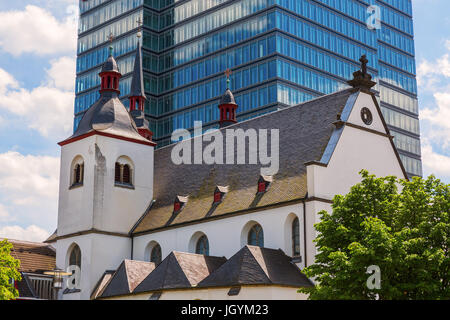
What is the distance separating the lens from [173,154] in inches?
2114

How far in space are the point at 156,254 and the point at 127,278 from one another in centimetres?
610

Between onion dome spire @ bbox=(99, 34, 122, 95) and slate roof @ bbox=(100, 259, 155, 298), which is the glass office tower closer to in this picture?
onion dome spire @ bbox=(99, 34, 122, 95)

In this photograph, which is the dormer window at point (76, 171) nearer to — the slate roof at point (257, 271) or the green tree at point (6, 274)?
the green tree at point (6, 274)

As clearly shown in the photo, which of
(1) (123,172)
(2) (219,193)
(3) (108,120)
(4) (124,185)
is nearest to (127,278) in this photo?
(2) (219,193)

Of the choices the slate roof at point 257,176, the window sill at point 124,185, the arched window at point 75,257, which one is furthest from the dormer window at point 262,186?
the arched window at point 75,257

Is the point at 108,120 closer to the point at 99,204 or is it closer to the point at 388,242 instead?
the point at 99,204

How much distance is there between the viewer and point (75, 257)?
4844 centimetres

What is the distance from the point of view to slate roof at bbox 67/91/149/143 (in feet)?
164

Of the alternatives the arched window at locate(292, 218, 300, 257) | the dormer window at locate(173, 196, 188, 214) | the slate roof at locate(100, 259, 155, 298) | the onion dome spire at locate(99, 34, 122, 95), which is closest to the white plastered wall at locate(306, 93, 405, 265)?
the arched window at locate(292, 218, 300, 257)

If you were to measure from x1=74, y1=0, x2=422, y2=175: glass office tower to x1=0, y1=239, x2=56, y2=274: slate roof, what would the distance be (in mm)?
38301

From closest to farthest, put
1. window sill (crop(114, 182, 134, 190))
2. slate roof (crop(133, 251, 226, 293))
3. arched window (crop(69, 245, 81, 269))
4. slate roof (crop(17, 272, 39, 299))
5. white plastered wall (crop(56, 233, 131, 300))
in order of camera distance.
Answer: slate roof (crop(133, 251, 226, 293))
white plastered wall (crop(56, 233, 131, 300))
slate roof (crop(17, 272, 39, 299))
arched window (crop(69, 245, 81, 269))
window sill (crop(114, 182, 134, 190))

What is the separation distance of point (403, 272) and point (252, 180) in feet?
54.3
